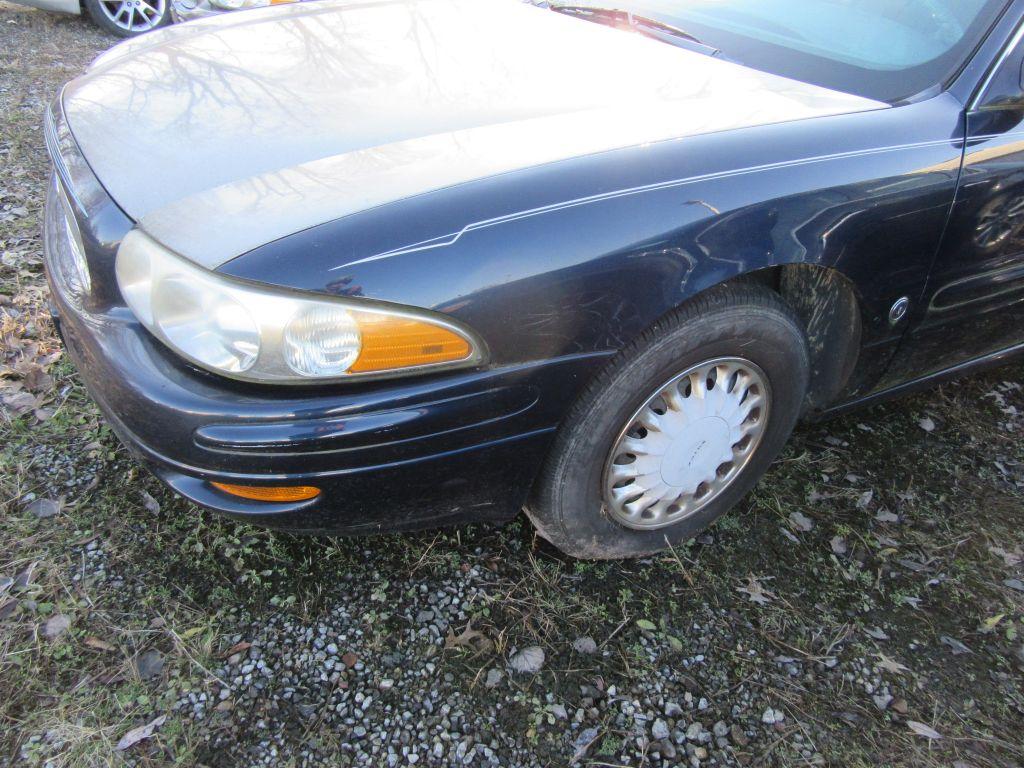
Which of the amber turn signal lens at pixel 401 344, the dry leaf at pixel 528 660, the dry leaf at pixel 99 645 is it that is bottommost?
the dry leaf at pixel 528 660

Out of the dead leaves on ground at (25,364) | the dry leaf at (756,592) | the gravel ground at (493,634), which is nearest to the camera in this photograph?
the gravel ground at (493,634)

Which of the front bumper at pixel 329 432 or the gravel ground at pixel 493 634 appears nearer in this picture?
the front bumper at pixel 329 432

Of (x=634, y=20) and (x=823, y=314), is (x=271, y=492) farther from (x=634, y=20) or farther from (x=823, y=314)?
(x=634, y=20)

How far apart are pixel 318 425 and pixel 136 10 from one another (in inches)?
237

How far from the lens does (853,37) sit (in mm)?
2064

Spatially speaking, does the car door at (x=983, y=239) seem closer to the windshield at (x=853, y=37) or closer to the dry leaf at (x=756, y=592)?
the windshield at (x=853, y=37)

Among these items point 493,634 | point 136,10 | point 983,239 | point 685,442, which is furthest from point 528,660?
point 136,10

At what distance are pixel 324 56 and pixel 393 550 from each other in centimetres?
136

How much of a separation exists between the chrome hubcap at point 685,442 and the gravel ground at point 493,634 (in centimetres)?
21

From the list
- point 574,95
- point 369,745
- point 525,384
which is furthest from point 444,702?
point 574,95

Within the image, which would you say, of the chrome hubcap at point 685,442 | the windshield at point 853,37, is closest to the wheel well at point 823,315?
the chrome hubcap at point 685,442

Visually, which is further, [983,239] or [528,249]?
[983,239]

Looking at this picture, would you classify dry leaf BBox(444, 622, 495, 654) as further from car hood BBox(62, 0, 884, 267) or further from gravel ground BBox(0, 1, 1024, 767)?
car hood BBox(62, 0, 884, 267)

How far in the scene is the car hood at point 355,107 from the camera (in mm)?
1434
